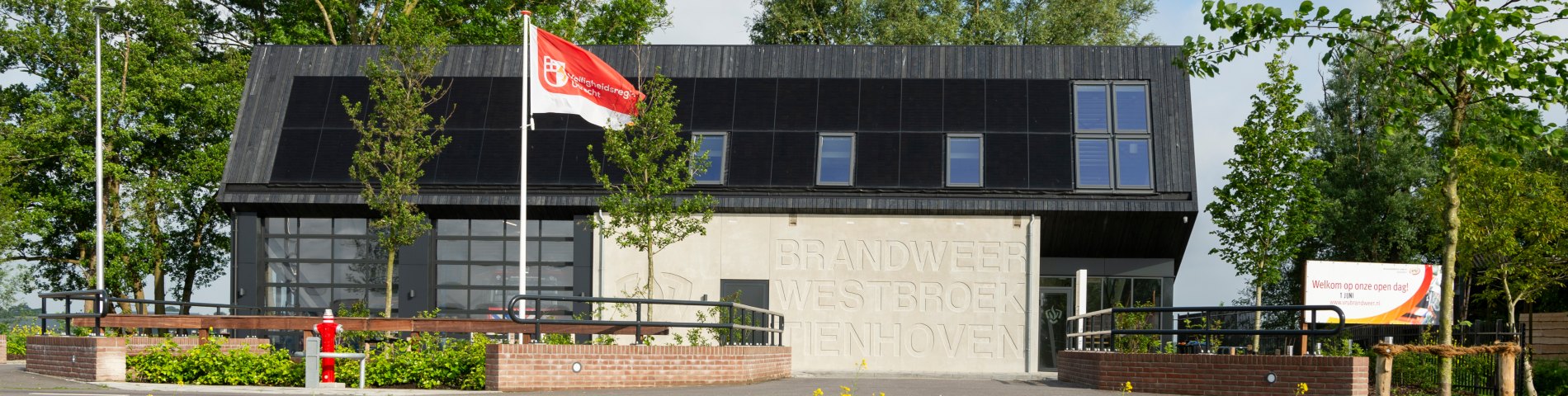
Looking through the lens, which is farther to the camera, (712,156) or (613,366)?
(712,156)

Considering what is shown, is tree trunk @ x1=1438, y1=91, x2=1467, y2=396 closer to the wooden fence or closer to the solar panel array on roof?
the solar panel array on roof

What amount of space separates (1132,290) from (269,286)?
15.0 meters

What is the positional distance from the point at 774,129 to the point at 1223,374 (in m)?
11.0

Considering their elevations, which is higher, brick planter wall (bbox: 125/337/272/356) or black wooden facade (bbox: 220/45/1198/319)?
black wooden facade (bbox: 220/45/1198/319)

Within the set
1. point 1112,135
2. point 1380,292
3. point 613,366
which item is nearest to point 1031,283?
point 1112,135

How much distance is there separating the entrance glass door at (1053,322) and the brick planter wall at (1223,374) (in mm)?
7762

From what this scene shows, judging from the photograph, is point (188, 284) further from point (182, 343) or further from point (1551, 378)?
point (1551, 378)

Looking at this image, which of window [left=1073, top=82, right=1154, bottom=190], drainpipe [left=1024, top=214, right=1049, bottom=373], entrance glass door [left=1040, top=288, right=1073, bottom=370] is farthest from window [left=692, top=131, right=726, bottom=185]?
entrance glass door [left=1040, top=288, right=1073, bottom=370]

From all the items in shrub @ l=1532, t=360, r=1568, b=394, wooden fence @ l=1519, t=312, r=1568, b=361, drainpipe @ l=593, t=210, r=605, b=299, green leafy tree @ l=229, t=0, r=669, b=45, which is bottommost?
shrub @ l=1532, t=360, r=1568, b=394

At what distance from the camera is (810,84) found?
26.4 metres

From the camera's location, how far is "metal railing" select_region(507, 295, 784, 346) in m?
16.8

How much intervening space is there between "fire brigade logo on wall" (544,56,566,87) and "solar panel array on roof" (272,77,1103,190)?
10.4 ft

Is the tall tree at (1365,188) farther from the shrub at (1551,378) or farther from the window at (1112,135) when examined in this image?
the window at (1112,135)

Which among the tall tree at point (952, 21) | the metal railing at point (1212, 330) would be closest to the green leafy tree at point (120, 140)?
the tall tree at point (952, 21)
